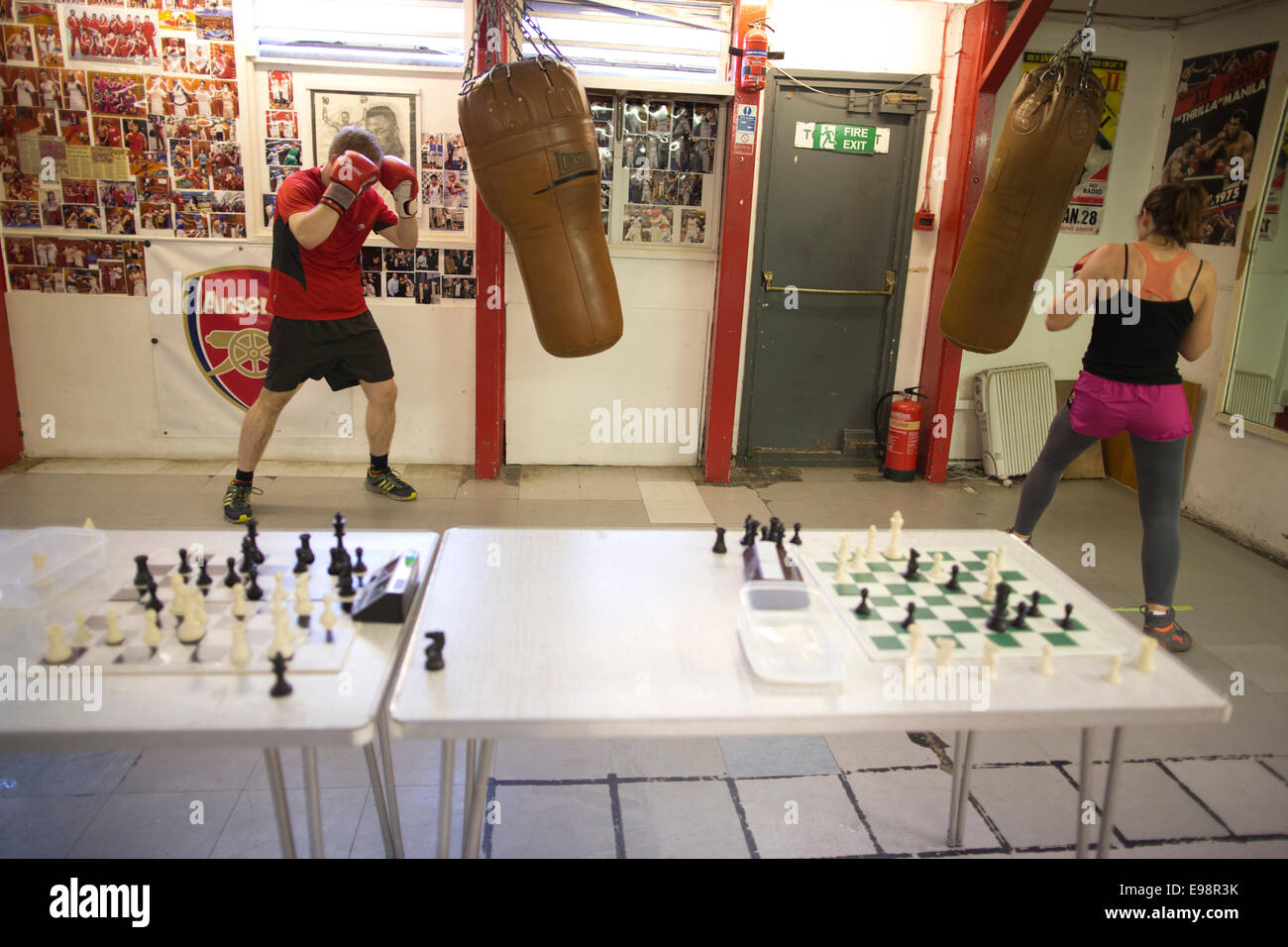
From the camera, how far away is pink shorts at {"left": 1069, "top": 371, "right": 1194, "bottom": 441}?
10.1 ft

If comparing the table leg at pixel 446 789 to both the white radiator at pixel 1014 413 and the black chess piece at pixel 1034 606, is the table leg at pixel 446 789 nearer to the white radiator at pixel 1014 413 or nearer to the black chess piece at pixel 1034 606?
the black chess piece at pixel 1034 606

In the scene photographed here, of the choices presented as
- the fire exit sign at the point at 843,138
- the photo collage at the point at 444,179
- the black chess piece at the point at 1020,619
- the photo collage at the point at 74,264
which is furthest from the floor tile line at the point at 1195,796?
the photo collage at the point at 74,264

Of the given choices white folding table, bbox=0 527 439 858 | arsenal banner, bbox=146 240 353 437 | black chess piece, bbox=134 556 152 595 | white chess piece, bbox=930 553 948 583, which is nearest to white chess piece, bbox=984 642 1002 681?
white chess piece, bbox=930 553 948 583

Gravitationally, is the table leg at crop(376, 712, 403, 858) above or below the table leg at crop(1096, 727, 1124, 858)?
below

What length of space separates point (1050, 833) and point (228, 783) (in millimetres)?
2205

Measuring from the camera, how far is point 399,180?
149 inches

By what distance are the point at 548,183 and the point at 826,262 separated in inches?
125

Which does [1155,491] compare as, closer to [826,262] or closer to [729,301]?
[729,301]

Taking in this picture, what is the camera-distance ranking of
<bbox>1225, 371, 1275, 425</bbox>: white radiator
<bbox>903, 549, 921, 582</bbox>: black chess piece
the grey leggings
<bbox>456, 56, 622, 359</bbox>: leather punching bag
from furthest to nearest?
1. <bbox>1225, 371, 1275, 425</bbox>: white radiator
2. the grey leggings
3. <bbox>456, 56, 622, 359</bbox>: leather punching bag
4. <bbox>903, 549, 921, 582</bbox>: black chess piece

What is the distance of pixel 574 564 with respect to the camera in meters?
2.14

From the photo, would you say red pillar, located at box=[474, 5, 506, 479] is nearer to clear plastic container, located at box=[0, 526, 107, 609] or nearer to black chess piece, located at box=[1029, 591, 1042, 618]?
clear plastic container, located at box=[0, 526, 107, 609]

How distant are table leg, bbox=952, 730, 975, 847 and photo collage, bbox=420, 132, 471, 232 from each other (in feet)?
12.5
